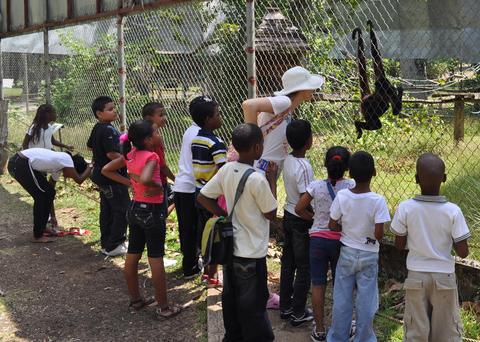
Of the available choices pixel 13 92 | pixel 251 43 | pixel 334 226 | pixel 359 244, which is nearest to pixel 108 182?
pixel 251 43

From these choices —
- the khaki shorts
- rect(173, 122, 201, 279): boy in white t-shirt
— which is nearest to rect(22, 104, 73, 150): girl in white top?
rect(173, 122, 201, 279): boy in white t-shirt

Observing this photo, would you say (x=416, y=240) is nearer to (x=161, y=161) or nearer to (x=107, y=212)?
(x=161, y=161)

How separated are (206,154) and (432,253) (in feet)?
6.40

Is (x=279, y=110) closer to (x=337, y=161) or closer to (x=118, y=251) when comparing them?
(x=337, y=161)

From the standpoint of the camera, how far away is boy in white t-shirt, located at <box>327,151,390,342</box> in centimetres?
325

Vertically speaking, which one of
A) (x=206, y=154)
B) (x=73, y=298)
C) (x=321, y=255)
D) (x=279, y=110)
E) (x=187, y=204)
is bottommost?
(x=73, y=298)

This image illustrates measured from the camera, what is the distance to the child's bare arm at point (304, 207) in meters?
3.60

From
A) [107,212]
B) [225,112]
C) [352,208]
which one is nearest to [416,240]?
[352,208]

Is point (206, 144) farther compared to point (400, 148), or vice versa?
point (400, 148)

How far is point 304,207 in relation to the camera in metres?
3.63

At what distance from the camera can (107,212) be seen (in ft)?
19.5

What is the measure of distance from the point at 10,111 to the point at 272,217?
1079 cm

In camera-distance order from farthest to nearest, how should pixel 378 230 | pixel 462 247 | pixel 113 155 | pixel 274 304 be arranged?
pixel 113 155, pixel 274 304, pixel 378 230, pixel 462 247

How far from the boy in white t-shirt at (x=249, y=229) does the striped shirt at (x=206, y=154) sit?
79 centimetres
